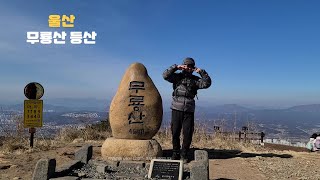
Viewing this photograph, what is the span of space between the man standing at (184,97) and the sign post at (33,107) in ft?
15.5

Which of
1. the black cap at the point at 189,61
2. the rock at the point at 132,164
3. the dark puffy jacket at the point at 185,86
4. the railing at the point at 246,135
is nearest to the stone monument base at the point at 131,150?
the rock at the point at 132,164

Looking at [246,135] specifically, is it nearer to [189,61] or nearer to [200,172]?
[189,61]

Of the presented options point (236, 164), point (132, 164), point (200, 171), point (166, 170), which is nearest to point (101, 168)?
point (132, 164)

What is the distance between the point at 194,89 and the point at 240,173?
7.21 feet

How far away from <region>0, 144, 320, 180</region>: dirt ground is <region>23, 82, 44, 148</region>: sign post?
3.32 feet

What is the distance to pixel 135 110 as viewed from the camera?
29.9ft

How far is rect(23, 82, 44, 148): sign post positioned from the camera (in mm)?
11570

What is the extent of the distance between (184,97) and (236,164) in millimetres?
2253

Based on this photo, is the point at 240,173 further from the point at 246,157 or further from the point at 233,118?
the point at 233,118

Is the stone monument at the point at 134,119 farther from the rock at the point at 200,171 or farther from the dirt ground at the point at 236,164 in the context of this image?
the rock at the point at 200,171

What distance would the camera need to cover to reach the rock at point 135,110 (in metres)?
9.09

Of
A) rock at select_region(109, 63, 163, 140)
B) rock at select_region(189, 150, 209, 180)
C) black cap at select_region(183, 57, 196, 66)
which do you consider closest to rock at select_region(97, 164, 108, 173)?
rock at select_region(109, 63, 163, 140)

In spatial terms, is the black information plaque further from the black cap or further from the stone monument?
the black cap

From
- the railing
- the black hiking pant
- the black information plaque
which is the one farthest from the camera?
the railing
